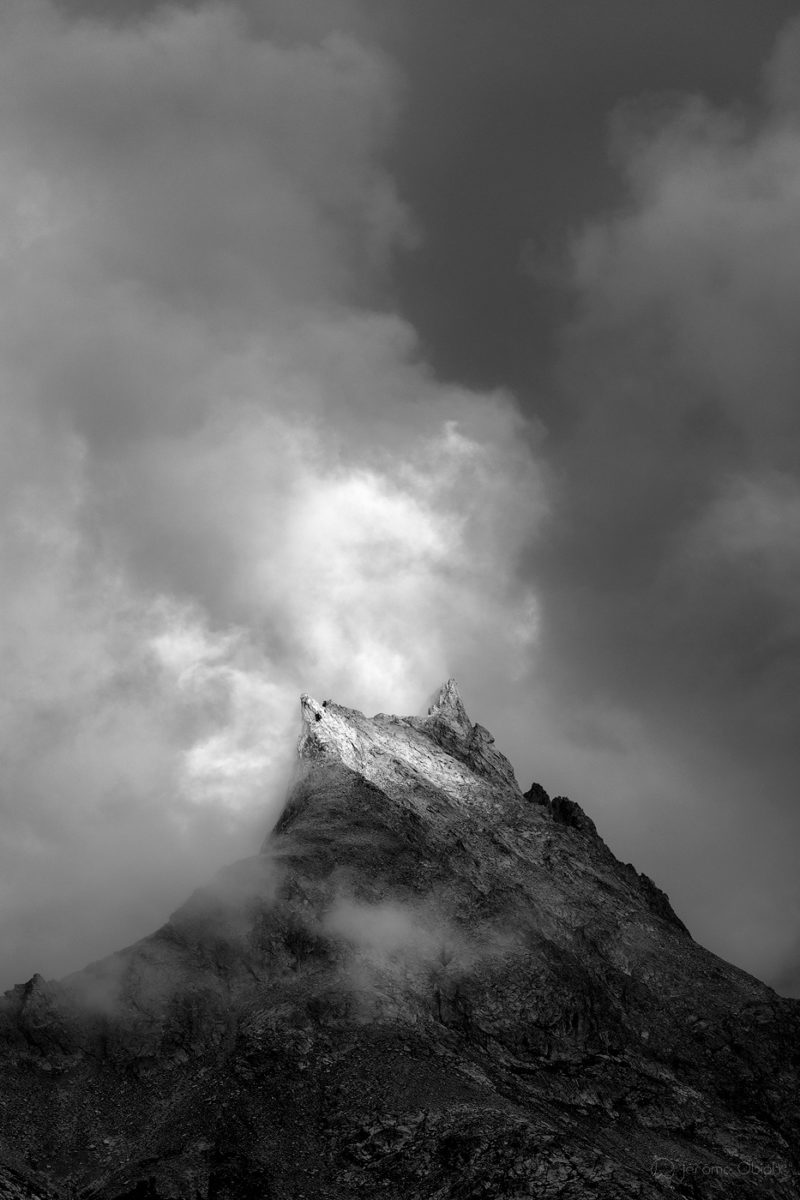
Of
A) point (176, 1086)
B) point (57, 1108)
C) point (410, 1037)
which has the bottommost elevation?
point (57, 1108)

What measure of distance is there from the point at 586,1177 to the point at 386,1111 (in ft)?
105

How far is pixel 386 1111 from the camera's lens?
178500mm

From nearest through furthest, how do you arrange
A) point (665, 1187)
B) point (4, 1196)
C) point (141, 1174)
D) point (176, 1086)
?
point (4, 1196) < point (141, 1174) < point (665, 1187) < point (176, 1086)

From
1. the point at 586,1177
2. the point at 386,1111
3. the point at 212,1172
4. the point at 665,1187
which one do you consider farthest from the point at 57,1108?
the point at 665,1187

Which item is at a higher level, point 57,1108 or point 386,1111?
point 386,1111

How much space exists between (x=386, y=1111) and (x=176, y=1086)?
3629 centimetres

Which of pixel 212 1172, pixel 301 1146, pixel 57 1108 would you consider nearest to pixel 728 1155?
pixel 301 1146

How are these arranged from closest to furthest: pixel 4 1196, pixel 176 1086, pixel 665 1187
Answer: pixel 4 1196 → pixel 665 1187 → pixel 176 1086

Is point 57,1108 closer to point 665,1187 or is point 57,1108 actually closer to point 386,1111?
point 386,1111

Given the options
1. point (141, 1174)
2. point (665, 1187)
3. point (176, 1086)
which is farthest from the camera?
point (176, 1086)

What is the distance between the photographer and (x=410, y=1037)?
198 m

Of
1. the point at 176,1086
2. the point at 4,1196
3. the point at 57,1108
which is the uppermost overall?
the point at 176,1086

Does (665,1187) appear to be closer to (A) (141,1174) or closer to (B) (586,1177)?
(B) (586,1177)

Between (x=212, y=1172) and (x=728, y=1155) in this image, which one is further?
(x=728, y=1155)
